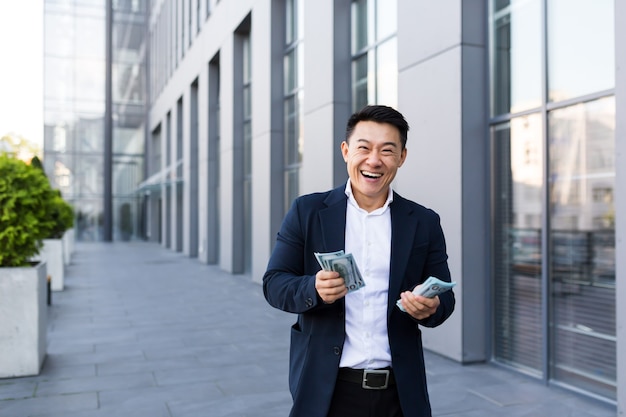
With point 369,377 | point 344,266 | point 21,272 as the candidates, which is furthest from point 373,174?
point 21,272

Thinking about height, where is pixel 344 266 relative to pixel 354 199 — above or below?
below

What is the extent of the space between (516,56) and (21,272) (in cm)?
598

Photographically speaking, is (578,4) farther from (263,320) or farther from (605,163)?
(263,320)

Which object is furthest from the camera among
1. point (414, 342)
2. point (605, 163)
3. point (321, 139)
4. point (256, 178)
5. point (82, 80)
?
point (82, 80)

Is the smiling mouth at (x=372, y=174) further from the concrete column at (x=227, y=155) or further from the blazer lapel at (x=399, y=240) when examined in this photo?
the concrete column at (x=227, y=155)

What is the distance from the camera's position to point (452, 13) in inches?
280

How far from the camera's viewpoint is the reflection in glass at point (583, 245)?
221 inches

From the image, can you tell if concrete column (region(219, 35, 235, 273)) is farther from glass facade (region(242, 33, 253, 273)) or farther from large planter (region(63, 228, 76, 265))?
large planter (region(63, 228, 76, 265))

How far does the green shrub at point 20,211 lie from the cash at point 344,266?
570 cm

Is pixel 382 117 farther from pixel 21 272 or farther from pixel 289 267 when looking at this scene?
pixel 21 272

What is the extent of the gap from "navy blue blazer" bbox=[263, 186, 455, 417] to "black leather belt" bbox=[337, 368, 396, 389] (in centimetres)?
4

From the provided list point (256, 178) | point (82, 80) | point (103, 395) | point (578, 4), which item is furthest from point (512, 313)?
point (82, 80)

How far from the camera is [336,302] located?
2270 millimetres

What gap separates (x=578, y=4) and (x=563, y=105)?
0.99 meters
